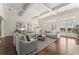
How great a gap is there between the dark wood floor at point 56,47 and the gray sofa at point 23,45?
89 mm

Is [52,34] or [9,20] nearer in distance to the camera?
[9,20]

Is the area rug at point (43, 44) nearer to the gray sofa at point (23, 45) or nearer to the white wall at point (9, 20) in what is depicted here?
the gray sofa at point (23, 45)

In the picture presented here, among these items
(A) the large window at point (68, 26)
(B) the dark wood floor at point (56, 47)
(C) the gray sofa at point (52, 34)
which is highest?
(A) the large window at point (68, 26)

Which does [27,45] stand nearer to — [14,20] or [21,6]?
[14,20]

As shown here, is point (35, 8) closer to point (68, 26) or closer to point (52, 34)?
point (52, 34)

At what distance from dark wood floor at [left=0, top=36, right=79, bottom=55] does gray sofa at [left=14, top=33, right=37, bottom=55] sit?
89 millimetres

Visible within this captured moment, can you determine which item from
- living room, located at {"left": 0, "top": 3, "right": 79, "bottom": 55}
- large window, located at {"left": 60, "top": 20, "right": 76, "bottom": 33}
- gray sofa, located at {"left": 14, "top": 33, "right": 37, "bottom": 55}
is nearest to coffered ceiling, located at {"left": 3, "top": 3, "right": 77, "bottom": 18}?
living room, located at {"left": 0, "top": 3, "right": 79, "bottom": 55}

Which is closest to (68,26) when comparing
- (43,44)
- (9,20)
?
(43,44)

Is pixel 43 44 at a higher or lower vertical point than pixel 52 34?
lower

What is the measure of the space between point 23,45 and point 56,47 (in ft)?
1.98

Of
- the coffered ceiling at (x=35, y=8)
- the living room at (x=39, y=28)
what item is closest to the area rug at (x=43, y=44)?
the living room at (x=39, y=28)

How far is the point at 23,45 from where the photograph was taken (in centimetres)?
236

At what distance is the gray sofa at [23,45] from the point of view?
2.33 metres
